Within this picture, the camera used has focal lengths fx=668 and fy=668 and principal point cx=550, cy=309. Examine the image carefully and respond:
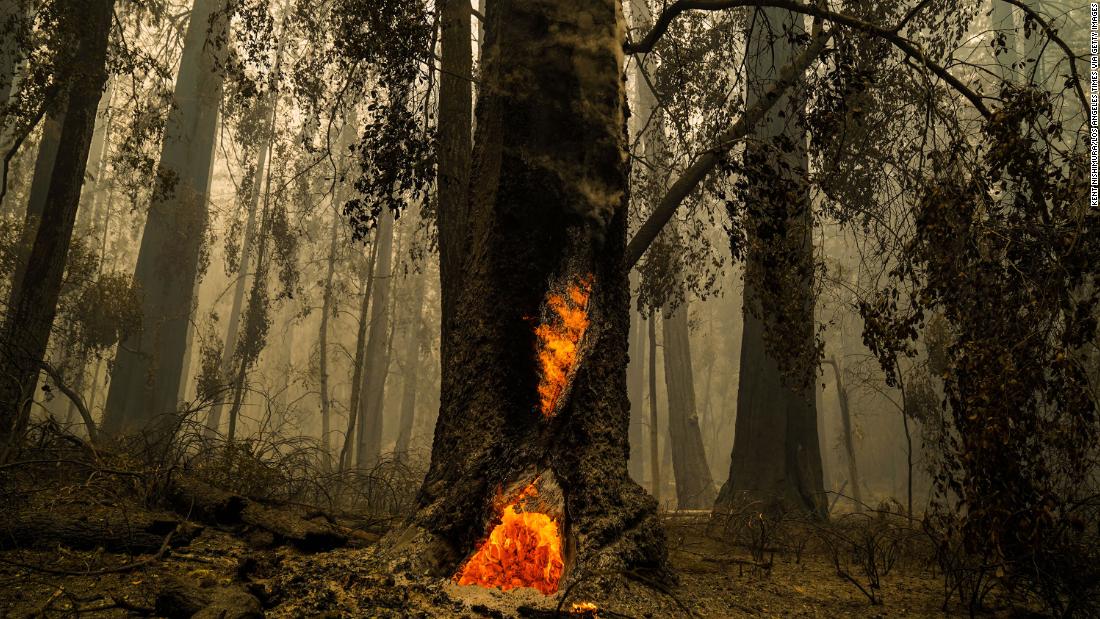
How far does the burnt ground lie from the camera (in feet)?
9.38

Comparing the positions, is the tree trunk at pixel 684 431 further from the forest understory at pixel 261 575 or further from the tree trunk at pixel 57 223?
the tree trunk at pixel 57 223

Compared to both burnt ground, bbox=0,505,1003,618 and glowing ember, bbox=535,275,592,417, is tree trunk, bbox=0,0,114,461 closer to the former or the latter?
burnt ground, bbox=0,505,1003,618

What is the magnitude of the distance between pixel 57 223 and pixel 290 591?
4.74 m

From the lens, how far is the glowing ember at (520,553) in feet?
10.9

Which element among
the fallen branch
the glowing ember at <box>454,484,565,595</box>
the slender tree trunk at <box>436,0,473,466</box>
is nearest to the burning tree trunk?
the glowing ember at <box>454,484,565,595</box>

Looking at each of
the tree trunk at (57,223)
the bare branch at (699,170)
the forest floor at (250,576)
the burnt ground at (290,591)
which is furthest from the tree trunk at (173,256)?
the burnt ground at (290,591)

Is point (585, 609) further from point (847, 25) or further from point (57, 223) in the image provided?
A: point (57, 223)

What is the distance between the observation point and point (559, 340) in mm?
3666

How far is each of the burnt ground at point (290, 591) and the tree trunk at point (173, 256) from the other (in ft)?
33.0

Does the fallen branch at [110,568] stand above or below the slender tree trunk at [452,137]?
below

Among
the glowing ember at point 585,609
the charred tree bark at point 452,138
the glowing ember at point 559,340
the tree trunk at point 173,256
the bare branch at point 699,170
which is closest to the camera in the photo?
the glowing ember at point 585,609

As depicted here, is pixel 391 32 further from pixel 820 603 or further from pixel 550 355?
pixel 820 603

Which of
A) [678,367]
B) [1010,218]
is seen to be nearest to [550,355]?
[1010,218]

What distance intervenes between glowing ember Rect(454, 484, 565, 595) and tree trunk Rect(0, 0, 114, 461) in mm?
3908
